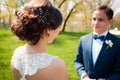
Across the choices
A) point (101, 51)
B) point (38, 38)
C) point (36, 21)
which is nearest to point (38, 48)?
point (38, 38)

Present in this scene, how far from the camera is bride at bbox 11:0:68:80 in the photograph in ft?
7.63

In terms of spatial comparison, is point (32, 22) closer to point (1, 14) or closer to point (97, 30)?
point (97, 30)

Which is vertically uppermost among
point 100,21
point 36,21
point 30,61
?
point 36,21

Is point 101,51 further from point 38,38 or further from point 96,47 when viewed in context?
point 38,38

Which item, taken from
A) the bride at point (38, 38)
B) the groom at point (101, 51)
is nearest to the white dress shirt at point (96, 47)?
the groom at point (101, 51)

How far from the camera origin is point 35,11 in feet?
7.73

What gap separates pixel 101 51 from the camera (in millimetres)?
4031

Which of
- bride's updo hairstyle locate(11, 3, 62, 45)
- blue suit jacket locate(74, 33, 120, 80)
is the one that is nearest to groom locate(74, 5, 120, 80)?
blue suit jacket locate(74, 33, 120, 80)

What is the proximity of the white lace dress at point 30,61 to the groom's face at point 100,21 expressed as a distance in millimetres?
1739

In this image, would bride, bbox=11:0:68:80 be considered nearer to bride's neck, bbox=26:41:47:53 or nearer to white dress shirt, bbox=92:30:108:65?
bride's neck, bbox=26:41:47:53

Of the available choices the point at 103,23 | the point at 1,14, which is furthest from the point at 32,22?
the point at 1,14

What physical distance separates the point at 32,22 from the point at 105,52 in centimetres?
188

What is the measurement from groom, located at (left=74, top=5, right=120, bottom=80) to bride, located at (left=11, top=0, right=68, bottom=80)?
172 cm

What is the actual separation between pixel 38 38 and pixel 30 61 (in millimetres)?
196
